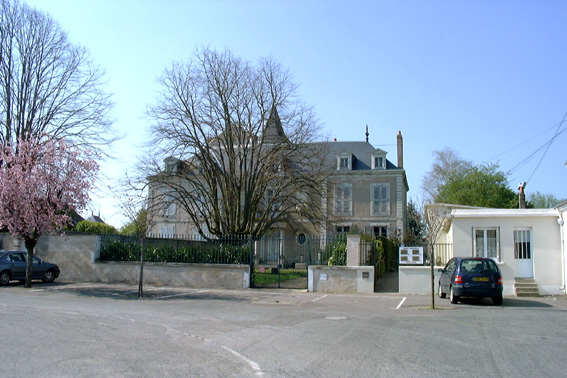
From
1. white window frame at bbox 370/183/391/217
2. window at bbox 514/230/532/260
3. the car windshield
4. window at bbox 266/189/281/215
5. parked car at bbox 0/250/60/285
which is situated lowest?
parked car at bbox 0/250/60/285

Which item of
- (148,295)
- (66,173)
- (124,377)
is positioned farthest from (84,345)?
(66,173)

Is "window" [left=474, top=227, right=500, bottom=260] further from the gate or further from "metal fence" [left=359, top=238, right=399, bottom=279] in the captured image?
the gate

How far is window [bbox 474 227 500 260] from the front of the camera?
65.2 ft

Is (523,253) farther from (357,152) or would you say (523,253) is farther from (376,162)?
(357,152)

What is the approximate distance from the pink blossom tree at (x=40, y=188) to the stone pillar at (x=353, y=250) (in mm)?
10946

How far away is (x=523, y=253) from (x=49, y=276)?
2054 cm

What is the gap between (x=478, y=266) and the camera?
15953mm

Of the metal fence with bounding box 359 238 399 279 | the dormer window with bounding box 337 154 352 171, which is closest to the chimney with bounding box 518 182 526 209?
the metal fence with bounding box 359 238 399 279

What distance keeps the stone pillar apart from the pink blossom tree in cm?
1095

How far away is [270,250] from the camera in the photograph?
2623 cm

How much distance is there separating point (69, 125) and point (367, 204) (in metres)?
23.3

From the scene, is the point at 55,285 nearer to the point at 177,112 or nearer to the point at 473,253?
the point at 177,112

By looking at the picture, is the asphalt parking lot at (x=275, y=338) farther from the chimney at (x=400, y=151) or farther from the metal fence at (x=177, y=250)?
the chimney at (x=400, y=151)

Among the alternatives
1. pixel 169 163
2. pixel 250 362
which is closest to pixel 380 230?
pixel 169 163
